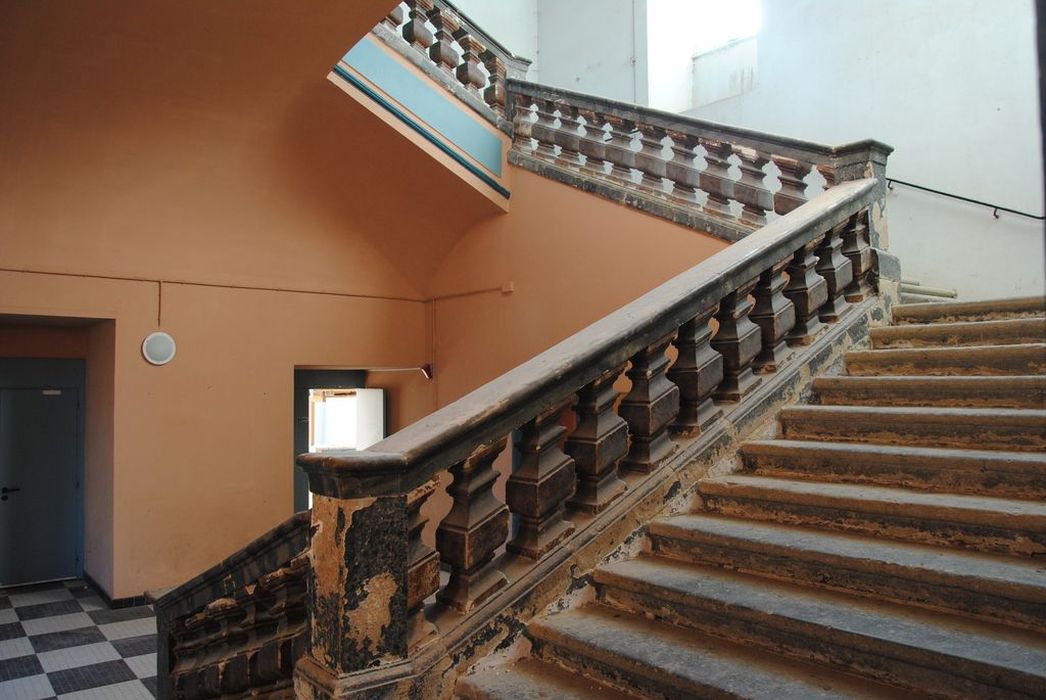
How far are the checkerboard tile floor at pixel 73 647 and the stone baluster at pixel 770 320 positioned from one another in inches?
156

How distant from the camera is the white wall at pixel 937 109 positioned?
5.75 meters

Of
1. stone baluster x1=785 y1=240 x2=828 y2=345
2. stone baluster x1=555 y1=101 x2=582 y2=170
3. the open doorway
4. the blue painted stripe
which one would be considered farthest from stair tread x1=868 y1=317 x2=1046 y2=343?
the open doorway

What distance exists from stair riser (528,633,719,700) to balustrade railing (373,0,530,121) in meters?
4.95

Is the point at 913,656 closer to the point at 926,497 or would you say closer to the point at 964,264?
the point at 926,497

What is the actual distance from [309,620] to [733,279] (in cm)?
198

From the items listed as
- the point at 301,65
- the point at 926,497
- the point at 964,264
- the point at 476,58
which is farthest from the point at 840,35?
the point at 926,497

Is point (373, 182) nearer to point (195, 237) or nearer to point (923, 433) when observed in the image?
point (195, 237)

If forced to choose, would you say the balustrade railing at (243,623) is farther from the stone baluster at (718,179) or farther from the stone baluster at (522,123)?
the stone baluster at (522,123)

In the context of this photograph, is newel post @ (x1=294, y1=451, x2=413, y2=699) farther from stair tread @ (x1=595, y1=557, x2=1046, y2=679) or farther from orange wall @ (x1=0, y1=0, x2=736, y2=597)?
orange wall @ (x1=0, y1=0, x2=736, y2=597)

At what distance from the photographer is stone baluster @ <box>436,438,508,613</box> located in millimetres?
2113

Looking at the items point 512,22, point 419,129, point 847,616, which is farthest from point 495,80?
point 847,616

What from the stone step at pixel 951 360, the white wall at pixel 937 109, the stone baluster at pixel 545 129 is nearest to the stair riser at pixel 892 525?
the stone step at pixel 951 360

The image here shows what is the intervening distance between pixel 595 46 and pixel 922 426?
7304 millimetres

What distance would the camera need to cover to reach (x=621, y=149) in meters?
5.62
